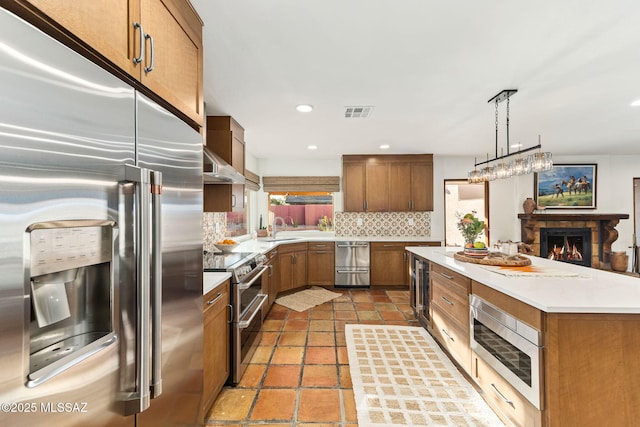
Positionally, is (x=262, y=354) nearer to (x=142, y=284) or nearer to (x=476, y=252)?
(x=142, y=284)

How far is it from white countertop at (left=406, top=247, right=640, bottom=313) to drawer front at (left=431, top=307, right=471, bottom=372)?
53cm

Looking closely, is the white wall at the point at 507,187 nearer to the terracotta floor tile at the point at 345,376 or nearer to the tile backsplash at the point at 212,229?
the tile backsplash at the point at 212,229

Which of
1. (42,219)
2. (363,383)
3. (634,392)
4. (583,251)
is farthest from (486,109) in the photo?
(583,251)

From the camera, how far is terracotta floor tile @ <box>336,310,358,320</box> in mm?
3562

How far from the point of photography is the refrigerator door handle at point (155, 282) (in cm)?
92

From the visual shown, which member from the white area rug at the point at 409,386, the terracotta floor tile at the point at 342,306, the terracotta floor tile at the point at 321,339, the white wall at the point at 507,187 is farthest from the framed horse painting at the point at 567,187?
the terracotta floor tile at the point at 321,339

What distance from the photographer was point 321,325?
10.9 feet

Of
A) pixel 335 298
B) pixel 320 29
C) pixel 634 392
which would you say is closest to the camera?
pixel 634 392

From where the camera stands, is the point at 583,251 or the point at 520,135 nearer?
the point at 520,135

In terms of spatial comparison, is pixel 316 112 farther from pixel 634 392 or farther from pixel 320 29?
pixel 634 392

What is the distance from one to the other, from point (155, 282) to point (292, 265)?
3830mm

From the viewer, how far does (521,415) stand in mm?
1535

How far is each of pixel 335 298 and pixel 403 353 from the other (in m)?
1.91

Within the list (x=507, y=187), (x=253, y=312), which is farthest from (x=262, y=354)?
(x=507, y=187)
